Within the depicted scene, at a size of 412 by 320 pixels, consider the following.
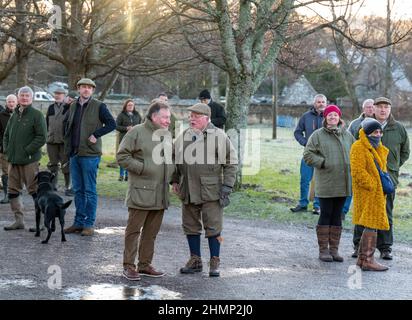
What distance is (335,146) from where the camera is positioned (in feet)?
31.9

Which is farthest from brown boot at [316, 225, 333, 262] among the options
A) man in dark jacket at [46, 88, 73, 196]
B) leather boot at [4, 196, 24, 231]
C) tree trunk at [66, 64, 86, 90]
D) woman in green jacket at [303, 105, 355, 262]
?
tree trunk at [66, 64, 86, 90]

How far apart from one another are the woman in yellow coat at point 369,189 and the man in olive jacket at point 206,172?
66.1 inches

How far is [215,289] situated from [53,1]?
42.9ft

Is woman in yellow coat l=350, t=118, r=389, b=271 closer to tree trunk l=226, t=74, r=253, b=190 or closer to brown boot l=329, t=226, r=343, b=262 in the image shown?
brown boot l=329, t=226, r=343, b=262

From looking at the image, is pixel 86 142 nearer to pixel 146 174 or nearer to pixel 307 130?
pixel 146 174

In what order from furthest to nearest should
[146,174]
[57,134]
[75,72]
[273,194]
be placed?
[75,72] < [273,194] < [57,134] < [146,174]

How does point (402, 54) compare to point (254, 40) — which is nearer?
point (254, 40)

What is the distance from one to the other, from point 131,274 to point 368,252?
308 cm

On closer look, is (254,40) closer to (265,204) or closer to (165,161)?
(265,204)

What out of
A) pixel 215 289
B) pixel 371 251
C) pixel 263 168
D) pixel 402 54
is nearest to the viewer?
pixel 215 289

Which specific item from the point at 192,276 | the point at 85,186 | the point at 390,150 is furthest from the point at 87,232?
the point at 390,150

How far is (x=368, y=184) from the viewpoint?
880 centimetres

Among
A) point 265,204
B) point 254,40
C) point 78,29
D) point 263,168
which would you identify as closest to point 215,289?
point 265,204
